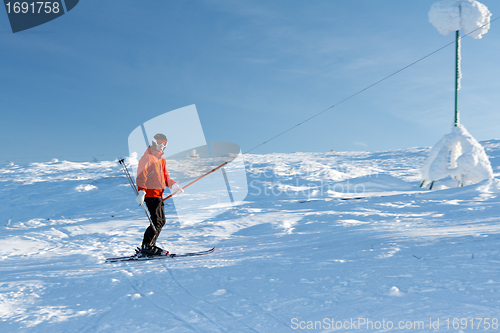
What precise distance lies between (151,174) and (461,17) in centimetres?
1507

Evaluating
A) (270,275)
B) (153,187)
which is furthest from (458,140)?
(270,275)

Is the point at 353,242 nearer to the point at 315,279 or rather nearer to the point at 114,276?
the point at 315,279

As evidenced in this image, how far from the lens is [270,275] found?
3.32 m

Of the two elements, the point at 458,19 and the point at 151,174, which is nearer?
the point at 151,174

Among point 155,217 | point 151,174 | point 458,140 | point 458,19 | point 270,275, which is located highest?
point 458,19

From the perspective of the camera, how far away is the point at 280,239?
6.07 meters

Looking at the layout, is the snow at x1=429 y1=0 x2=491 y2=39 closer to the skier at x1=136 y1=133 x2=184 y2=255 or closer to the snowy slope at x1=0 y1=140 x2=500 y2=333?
the snowy slope at x1=0 y1=140 x2=500 y2=333

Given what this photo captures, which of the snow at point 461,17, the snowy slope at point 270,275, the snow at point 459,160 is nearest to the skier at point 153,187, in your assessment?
the snowy slope at point 270,275

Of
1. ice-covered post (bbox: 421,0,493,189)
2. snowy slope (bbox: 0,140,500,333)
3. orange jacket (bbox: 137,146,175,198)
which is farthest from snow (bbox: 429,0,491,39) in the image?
orange jacket (bbox: 137,146,175,198)

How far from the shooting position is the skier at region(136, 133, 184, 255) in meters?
5.27

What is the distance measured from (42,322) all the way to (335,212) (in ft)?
23.8

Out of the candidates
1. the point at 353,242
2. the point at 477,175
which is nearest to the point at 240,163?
the point at 477,175

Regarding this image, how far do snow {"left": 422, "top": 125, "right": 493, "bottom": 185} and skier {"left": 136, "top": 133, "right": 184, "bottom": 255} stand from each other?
39.2 feet

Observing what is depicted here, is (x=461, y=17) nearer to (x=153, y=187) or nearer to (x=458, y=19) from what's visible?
(x=458, y=19)
